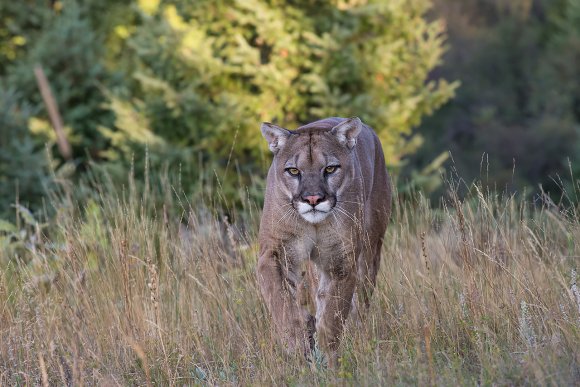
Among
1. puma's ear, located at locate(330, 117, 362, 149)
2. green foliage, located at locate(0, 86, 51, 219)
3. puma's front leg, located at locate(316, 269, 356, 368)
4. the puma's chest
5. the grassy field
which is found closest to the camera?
the grassy field

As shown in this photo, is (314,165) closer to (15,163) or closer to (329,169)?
(329,169)

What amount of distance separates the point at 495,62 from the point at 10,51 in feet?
86.9

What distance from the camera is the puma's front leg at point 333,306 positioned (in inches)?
219

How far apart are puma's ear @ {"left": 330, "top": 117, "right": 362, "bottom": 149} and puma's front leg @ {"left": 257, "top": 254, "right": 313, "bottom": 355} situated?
0.93m

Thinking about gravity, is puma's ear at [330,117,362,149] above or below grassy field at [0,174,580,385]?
above

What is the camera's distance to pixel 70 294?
245 inches

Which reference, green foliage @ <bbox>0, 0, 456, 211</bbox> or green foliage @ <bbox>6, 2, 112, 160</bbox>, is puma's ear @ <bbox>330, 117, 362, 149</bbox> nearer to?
green foliage @ <bbox>0, 0, 456, 211</bbox>

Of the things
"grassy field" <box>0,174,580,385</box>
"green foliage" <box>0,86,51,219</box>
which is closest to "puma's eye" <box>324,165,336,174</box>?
"grassy field" <box>0,174,580,385</box>

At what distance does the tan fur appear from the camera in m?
5.62

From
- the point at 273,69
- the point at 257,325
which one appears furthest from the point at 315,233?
the point at 273,69

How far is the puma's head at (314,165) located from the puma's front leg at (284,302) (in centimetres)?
40

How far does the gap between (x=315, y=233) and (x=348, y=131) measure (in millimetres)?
778

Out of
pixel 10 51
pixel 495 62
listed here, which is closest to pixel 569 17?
pixel 495 62

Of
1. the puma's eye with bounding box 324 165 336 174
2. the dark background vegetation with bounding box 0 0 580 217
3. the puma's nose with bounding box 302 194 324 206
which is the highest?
the puma's eye with bounding box 324 165 336 174
